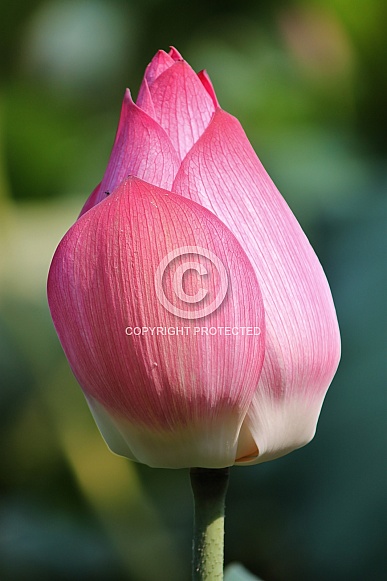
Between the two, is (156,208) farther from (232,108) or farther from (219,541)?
(232,108)

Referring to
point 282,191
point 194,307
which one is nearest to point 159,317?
point 194,307

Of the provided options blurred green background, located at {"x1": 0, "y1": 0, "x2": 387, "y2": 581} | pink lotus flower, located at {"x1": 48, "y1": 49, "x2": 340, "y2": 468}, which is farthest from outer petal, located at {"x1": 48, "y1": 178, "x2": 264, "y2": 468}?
Result: blurred green background, located at {"x1": 0, "y1": 0, "x2": 387, "y2": 581}

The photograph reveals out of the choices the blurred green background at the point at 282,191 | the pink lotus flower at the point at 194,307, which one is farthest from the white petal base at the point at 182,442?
the blurred green background at the point at 282,191

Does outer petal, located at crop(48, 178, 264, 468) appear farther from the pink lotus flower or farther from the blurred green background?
the blurred green background

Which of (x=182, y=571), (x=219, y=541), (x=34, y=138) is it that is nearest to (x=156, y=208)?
(x=219, y=541)

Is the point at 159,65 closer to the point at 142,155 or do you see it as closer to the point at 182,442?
the point at 142,155
